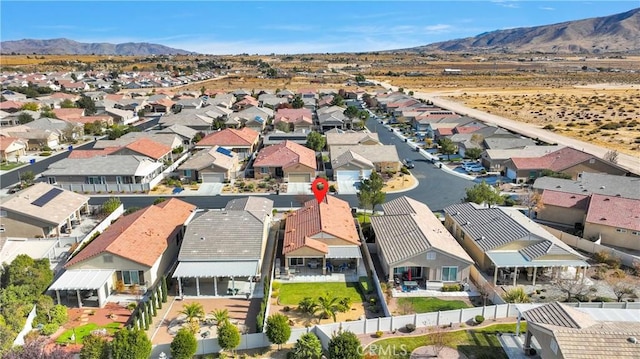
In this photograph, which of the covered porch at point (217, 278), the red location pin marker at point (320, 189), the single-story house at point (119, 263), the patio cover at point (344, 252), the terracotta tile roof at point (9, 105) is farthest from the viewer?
the terracotta tile roof at point (9, 105)

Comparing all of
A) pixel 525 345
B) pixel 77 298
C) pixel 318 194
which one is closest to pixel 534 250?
pixel 525 345

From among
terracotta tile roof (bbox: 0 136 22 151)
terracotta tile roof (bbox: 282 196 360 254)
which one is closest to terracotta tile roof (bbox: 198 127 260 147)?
terracotta tile roof (bbox: 0 136 22 151)

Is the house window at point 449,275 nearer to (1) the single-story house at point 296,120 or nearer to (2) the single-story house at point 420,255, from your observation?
(2) the single-story house at point 420,255

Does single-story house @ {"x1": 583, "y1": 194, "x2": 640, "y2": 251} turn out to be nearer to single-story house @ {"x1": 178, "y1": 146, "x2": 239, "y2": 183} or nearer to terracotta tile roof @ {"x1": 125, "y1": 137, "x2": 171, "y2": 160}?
single-story house @ {"x1": 178, "y1": 146, "x2": 239, "y2": 183}

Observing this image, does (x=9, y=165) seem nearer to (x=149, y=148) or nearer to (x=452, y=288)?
(x=149, y=148)

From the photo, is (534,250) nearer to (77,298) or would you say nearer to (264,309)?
(264,309)

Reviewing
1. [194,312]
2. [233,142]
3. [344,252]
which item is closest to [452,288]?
[344,252]

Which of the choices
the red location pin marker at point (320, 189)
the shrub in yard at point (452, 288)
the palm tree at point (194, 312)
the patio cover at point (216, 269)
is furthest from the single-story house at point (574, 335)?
the red location pin marker at point (320, 189)
